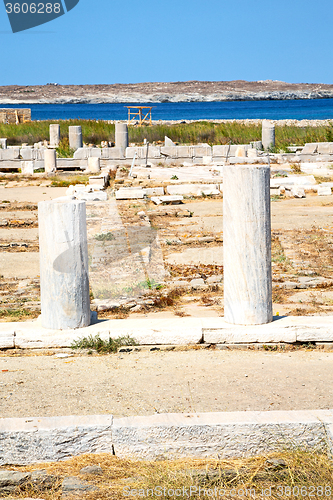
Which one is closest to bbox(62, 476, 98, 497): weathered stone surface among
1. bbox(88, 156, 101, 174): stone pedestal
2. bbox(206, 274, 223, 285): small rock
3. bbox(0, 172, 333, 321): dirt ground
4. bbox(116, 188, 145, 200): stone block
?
bbox(0, 172, 333, 321): dirt ground

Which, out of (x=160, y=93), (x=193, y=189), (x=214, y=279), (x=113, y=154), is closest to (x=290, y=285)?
(x=214, y=279)

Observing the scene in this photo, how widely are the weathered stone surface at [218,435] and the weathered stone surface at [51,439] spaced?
10 centimetres

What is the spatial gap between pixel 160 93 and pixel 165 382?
174 metres

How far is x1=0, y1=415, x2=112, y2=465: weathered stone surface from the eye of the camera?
138 inches

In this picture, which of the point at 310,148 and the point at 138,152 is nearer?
the point at 310,148

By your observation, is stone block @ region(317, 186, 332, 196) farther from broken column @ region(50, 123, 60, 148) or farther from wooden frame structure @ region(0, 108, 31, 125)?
wooden frame structure @ region(0, 108, 31, 125)

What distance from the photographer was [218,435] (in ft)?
11.6

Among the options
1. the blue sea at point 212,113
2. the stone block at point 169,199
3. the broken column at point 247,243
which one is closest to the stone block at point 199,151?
the stone block at point 169,199

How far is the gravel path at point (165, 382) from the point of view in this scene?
12.8 feet

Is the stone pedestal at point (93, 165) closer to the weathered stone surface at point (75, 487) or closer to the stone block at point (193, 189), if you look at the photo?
the stone block at point (193, 189)

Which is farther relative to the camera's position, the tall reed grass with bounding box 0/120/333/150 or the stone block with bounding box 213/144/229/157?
the tall reed grass with bounding box 0/120/333/150

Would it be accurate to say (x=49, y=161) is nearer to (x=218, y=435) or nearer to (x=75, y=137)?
(x=75, y=137)

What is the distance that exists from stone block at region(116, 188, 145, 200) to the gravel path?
11.4m

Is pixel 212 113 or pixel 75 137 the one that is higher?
pixel 212 113
